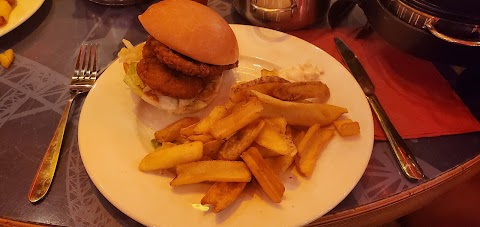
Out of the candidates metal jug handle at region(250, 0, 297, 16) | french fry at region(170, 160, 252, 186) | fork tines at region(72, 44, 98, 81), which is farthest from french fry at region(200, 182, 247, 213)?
metal jug handle at region(250, 0, 297, 16)

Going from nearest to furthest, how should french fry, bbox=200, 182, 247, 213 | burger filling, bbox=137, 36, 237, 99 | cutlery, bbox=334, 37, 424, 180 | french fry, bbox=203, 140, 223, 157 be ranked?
1. french fry, bbox=200, 182, 247, 213
2. french fry, bbox=203, 140, 223, 157
3. cutlery, bbox=334, 37, 424, 180
4. burger filling, bbox=137, 36, 237, 99

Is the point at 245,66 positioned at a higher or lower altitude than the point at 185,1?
lower

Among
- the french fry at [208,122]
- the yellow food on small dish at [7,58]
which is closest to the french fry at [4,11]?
the yellow food on small dish at [7,58]

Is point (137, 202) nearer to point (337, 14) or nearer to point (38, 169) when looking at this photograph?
point (38, 169)

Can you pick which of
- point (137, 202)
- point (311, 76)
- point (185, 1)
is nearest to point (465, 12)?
point (311, 76)

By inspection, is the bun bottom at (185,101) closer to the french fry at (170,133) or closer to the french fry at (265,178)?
the french fry at (170,133)

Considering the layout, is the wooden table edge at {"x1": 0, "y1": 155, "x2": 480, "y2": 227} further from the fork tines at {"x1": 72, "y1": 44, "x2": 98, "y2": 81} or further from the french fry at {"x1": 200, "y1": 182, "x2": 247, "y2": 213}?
the fork tines at {"x1": 72, "y1": 44, "x2": 98, "y2": 81}

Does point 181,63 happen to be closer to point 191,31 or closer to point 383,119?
point 191,31
